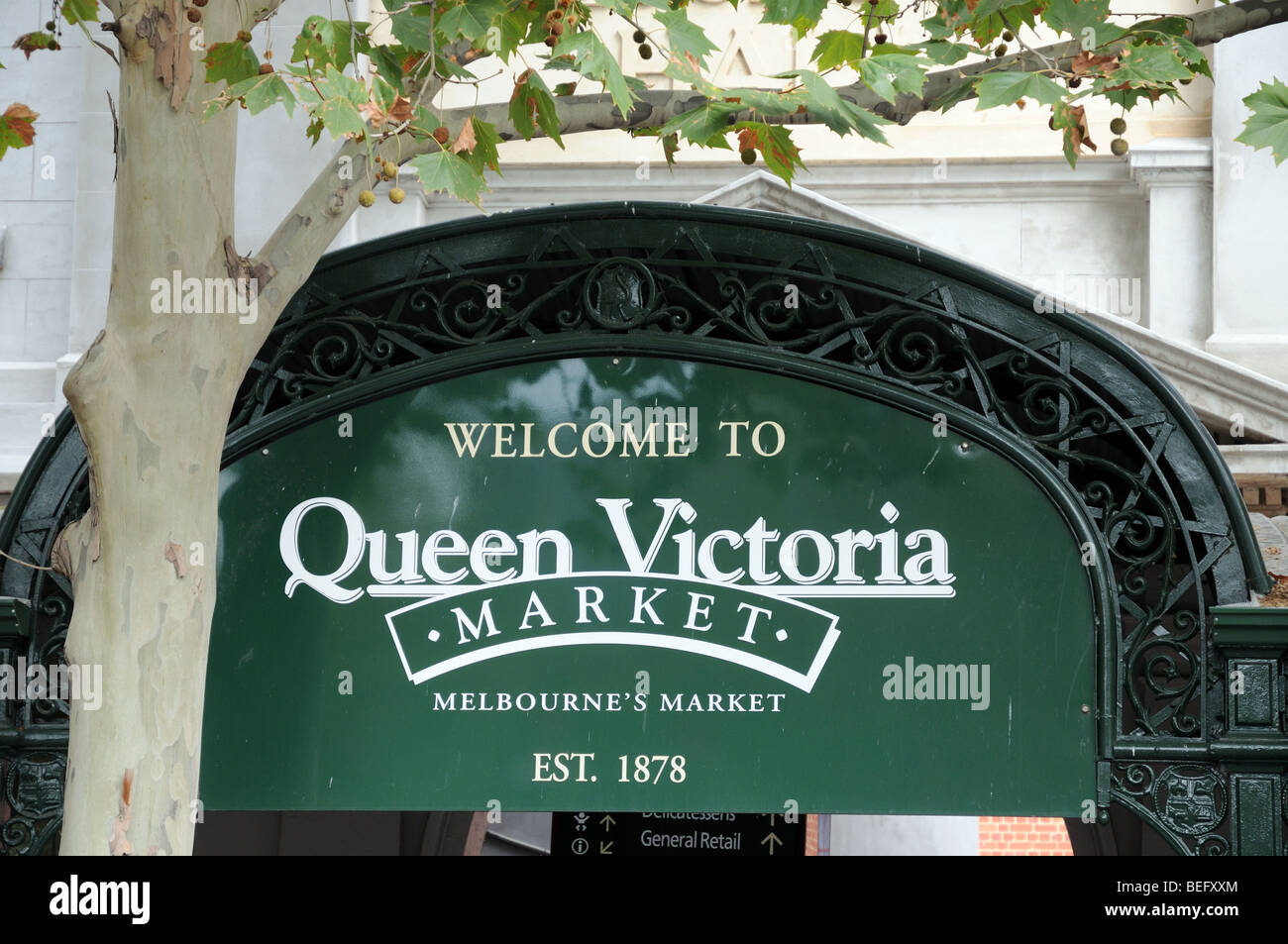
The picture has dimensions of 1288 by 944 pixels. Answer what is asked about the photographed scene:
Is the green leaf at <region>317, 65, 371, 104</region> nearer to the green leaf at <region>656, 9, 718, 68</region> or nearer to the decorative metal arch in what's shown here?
the green leaf at <region>656, 9, 718, 68</region>

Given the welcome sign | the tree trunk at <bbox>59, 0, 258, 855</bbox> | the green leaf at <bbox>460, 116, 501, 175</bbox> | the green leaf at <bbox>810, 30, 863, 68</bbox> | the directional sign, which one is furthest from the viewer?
the directional sign

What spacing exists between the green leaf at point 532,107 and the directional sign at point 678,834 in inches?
226

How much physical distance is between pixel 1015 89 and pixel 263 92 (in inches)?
99.4

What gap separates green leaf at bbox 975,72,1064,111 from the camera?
5230 mm

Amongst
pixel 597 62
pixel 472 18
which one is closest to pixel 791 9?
pixel 597 62

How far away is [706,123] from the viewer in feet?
17.6

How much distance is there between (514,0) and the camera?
538cm

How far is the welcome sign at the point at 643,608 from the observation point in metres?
6.05

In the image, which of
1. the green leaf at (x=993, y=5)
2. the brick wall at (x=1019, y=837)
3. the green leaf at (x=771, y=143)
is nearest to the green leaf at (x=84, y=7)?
the green leaf at (x=771, y=143)

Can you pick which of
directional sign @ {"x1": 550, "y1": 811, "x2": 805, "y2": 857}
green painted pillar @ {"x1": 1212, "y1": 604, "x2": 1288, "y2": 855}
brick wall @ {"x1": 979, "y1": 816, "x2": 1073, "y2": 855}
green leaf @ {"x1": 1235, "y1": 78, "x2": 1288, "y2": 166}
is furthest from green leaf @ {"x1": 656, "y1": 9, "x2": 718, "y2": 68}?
brick wall @ {"x1": 979, "y1": 816, "x2": 1073, "y2": 855}

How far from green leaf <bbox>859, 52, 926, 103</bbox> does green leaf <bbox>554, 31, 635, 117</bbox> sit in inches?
36.2

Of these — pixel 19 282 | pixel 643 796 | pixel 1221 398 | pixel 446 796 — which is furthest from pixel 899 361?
pixel 19 282

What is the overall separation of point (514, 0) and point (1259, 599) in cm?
360
